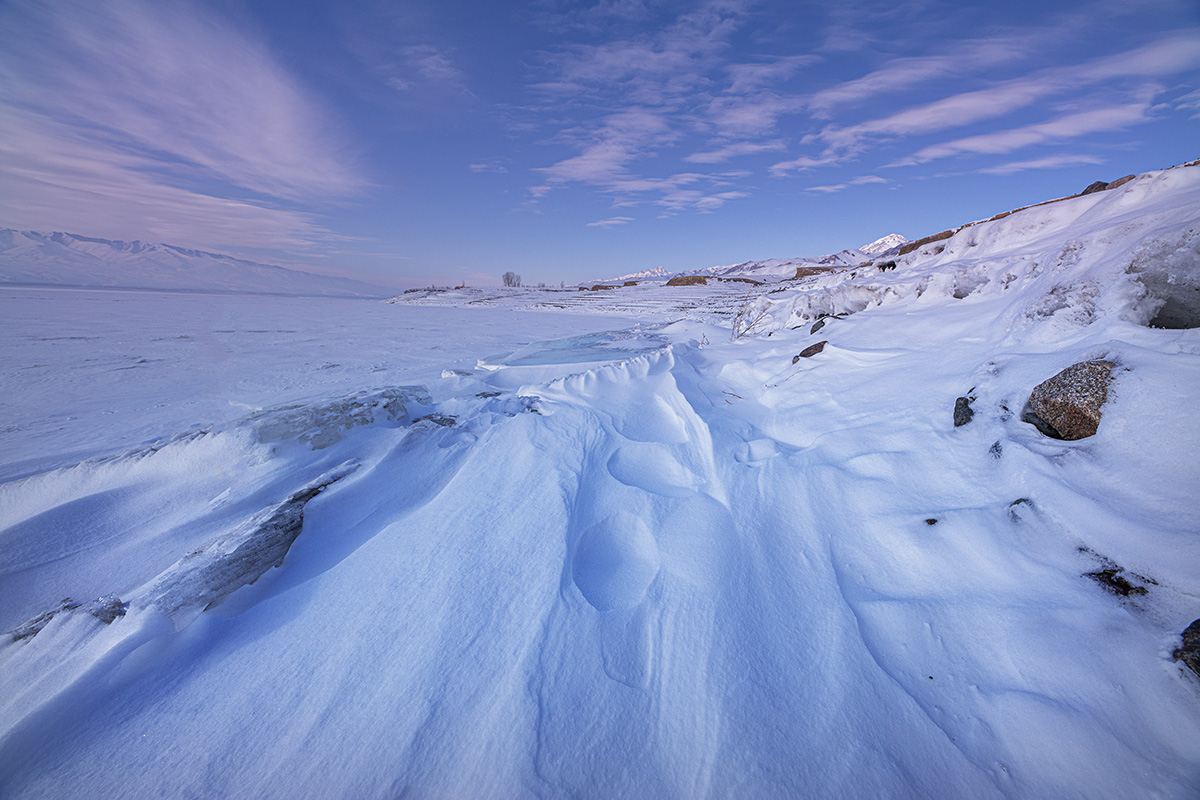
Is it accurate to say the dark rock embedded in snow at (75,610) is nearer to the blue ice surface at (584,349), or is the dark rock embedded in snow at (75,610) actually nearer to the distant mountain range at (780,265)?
the blue ice surface at (584,349)

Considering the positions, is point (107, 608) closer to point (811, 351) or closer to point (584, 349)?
point (811, 351)

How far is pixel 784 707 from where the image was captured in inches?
42.5

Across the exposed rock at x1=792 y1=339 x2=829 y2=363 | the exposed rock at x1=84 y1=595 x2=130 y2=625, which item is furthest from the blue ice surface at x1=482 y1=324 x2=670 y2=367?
the exposed rock at x1=84 y1=595 x2=130 y2=625

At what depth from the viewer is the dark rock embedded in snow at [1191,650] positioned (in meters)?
0.89

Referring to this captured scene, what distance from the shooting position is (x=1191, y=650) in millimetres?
903

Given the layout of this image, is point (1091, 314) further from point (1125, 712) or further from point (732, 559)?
point (732, 559)

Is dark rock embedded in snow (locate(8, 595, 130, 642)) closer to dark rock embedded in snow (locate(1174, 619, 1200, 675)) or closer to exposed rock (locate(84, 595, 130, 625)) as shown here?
exposed rock (locate(84, 595, 130, 625))

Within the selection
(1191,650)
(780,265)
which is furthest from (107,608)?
(780,265)

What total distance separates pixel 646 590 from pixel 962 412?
1.62 meters

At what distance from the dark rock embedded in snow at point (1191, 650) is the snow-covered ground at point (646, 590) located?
0.08 feet

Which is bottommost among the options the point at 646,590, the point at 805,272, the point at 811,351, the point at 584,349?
the point at 646,590

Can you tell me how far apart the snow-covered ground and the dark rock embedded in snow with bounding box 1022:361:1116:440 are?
5 centimetres

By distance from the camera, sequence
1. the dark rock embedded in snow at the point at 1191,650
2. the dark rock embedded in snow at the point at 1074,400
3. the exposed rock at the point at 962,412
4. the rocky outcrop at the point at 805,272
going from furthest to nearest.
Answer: the rocky outcrop at the point at 805,272, the exposed rock at the point at 962,412, the dark rock embedded in snow at the point at 1074,400, the dark rock embedded in snow at the point at 1191,650

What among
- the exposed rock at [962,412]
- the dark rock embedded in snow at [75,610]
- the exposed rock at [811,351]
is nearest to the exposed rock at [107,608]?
the dark rock embedded in snow at [75,610]
